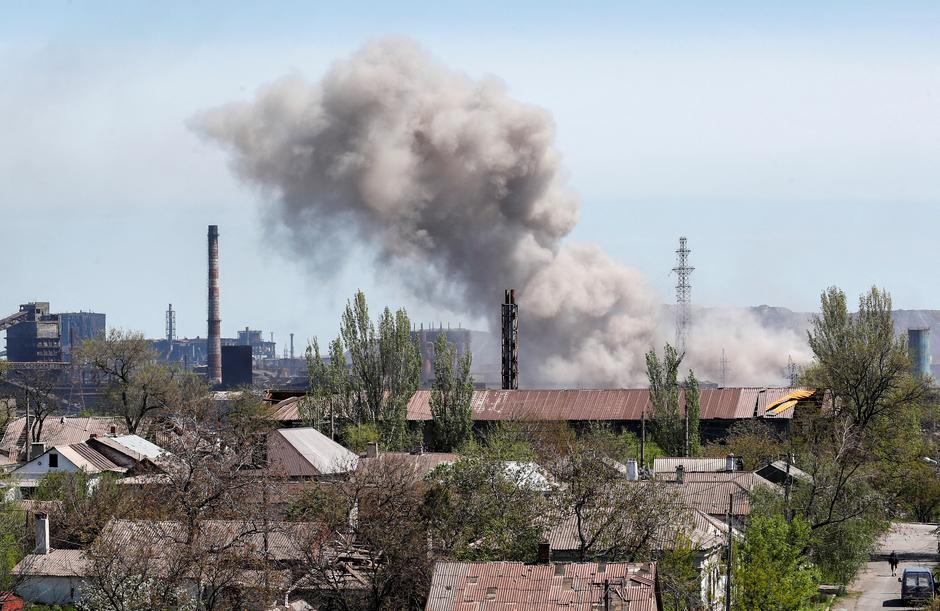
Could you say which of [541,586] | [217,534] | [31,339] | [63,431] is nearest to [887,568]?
[541,586]

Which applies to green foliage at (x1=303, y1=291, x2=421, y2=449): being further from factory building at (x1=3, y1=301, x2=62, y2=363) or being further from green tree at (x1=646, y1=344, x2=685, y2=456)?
factory building at (x1=3, y1=301, x2=62, y2=363)

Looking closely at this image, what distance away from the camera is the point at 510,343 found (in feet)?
265

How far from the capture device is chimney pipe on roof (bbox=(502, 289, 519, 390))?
80.4m

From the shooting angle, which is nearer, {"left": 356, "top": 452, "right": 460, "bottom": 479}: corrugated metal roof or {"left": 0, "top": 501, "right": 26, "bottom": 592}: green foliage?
{"left": 0, "top": 501, "right": 26, "bottom": 592}: green foliage

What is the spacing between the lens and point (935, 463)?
61344 millimetres

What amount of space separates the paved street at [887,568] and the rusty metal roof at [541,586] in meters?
13.6

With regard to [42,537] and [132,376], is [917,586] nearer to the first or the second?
[42,537]

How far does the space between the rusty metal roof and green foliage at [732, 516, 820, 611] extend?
19.6 feet

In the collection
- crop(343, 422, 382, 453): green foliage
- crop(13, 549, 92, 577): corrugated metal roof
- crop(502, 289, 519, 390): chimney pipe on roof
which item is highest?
crop(502, 289, 519, 390): chimney pipe on roof

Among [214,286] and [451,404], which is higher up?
[214,286]

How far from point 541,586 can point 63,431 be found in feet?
167

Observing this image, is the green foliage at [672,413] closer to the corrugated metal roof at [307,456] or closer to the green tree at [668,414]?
the green tree at [668,414]

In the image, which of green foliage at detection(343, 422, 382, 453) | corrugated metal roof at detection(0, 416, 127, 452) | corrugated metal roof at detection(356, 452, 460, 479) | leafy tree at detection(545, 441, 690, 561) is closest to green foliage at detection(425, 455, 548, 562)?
leafy tree at detection(545, 441, 690, 561)

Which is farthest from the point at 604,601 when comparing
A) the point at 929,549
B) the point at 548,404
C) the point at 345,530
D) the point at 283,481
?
the point at 548,404
